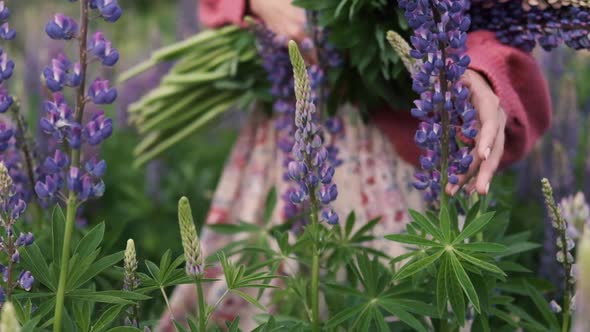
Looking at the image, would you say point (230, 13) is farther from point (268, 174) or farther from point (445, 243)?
point (445, 243)

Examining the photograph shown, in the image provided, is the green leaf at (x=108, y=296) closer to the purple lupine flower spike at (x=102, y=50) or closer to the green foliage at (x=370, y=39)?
the purple lupine flower spike at (x=102, y=50)

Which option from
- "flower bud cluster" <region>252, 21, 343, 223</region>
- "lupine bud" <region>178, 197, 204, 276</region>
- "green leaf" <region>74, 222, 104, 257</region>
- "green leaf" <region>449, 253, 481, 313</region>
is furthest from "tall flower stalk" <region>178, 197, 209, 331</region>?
"flower bud cluster" <region>252, 21, 343, 223</region>

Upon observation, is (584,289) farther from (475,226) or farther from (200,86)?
(200,86)

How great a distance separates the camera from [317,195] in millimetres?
1371

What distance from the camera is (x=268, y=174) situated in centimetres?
241

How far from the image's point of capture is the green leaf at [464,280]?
1.26m

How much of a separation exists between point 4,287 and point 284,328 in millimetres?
485

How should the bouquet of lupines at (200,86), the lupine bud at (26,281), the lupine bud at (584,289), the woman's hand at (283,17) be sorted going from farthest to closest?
1. the bouquet of lupines at (200,86)
2. the woman's hand at (283,17)
3. the lupine bud at (26,281)
4. the lupine bud at (584,289)

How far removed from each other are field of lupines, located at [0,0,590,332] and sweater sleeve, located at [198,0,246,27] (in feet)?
0.15

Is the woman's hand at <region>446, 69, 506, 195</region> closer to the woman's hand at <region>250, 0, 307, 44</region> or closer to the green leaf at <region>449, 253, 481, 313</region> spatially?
the green leaf at <region>449, 253, 481, 313</region>

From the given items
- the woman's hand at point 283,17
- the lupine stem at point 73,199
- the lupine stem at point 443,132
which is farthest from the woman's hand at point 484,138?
the lupine stem at point 73,199

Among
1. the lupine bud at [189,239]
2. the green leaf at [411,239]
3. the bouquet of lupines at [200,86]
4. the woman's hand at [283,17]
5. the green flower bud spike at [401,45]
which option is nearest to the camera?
the lupine bud at [189,239]

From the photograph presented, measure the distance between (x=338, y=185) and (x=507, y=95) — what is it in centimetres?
62

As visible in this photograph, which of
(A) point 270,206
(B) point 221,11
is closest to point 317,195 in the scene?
(A) point 270,206
